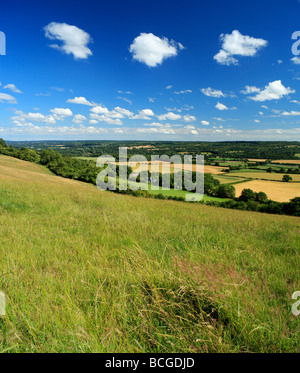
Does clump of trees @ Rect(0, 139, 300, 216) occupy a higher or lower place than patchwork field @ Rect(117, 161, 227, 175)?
lower

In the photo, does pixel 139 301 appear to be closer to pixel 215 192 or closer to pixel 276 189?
pixel 215 192

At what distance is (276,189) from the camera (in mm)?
50594

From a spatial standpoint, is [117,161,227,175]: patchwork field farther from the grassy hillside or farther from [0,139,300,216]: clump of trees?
the grassy hillside

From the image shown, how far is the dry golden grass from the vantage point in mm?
44994

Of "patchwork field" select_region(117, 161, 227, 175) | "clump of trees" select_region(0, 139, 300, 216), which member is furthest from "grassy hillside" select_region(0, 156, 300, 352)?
"patchwork field" select_region(117, 161, 227, 175)

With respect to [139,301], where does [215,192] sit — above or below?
below

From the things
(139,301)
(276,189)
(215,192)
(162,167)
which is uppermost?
(162,167)

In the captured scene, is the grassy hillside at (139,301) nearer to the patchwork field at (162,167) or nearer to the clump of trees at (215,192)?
the clump of trees at (215,192)

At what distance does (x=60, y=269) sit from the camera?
2551 millimetres

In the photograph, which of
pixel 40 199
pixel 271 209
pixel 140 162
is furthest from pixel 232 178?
pixel 40 199

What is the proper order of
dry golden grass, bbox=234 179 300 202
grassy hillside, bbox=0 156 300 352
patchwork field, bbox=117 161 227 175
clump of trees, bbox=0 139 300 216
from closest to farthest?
grassy hillside, bbox=0 156 300 352, clump of trees, bbox=0 139 300 216, dry golden grass, bbox=234 179 300 202, patchwork field, bbox=117 161 227 175

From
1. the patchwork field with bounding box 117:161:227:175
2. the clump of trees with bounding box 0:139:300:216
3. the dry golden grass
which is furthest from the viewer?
the patchwork field with bounding box 117:161:227:175

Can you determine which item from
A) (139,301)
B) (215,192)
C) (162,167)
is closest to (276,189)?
(215,192)

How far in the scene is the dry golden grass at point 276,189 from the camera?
45.0m
